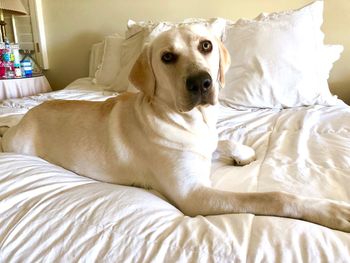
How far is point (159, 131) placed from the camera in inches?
36.0

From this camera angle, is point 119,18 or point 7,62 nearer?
point 7,62

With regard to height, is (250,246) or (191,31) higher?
(191,31)

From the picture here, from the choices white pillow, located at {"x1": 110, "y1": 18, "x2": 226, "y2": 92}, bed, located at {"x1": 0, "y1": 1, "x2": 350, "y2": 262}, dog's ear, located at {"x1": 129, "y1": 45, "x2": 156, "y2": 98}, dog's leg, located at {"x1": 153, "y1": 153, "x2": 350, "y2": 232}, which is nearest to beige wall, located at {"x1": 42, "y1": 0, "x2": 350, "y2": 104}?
white pillow, located at {"x1": 110, "y1": 18, "x2": 226, "y2": 92}

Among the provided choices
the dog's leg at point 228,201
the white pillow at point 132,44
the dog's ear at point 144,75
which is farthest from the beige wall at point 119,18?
the dog's leg at point 228,201

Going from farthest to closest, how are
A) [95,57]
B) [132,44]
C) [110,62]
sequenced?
[95,57]
[110,62]
[132,44]

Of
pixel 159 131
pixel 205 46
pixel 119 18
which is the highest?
pixel 119 18

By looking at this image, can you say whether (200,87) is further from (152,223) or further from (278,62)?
(278,62)

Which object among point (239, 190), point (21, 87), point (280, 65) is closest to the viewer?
point (239, 190)

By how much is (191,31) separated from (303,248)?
0.72 m

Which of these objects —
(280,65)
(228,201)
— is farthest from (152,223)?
(280,65)

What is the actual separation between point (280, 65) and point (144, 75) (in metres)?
0.92

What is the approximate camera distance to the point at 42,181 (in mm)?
790

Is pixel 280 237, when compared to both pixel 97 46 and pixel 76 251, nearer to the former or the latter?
pixel 76 251

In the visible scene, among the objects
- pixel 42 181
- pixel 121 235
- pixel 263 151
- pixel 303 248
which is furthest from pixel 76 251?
pixel 263 151
